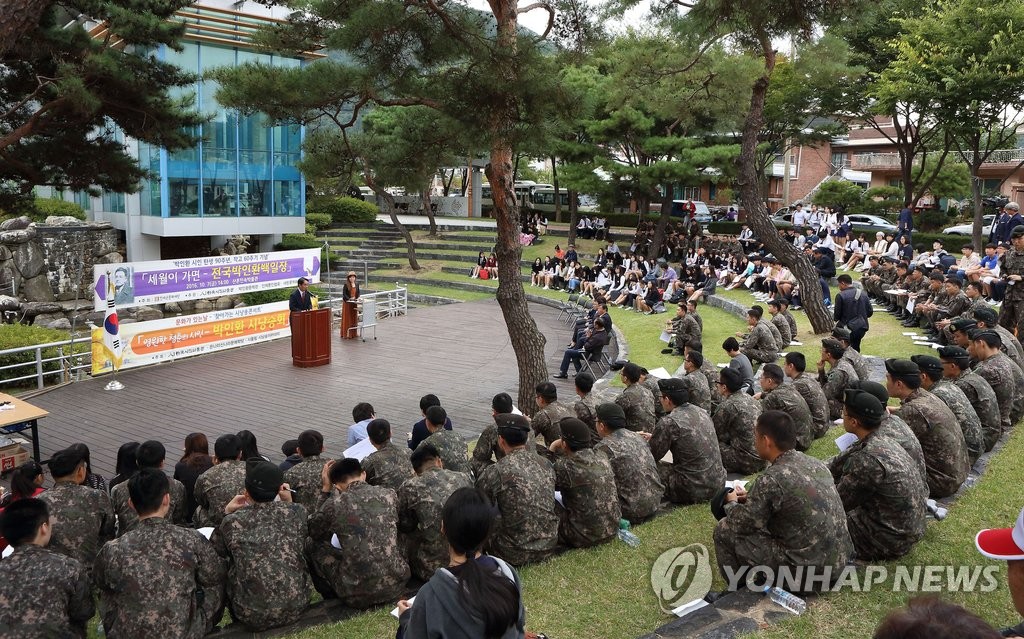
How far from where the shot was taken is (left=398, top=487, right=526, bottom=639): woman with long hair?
9.55ft

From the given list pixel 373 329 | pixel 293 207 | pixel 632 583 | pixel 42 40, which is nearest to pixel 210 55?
pixel 293 207

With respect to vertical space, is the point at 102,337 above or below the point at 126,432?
above

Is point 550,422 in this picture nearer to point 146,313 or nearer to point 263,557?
point 263,557

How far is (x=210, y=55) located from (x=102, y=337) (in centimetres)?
1566

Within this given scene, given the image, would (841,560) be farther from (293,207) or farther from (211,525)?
(293,207)

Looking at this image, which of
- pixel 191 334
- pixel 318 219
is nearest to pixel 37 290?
pixel 191 334

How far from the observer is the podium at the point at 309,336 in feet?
46.6

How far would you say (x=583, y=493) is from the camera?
5426 mm

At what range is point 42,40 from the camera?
9.16 metres

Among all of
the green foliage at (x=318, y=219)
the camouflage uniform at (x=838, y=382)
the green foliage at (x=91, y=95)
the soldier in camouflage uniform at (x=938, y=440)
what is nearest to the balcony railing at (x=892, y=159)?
the green foliage at (x=318, y=219)

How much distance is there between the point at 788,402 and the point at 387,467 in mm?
3792

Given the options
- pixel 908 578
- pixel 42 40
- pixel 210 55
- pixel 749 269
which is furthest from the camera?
pixel 210 55

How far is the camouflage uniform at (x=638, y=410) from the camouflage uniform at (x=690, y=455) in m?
1.15

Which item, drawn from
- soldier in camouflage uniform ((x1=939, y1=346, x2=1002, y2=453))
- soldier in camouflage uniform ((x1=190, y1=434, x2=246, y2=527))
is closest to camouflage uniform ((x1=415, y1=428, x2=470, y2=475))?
soldier in camouflage uniform ((x1=190, y1=434, x2=246, y2=527))
